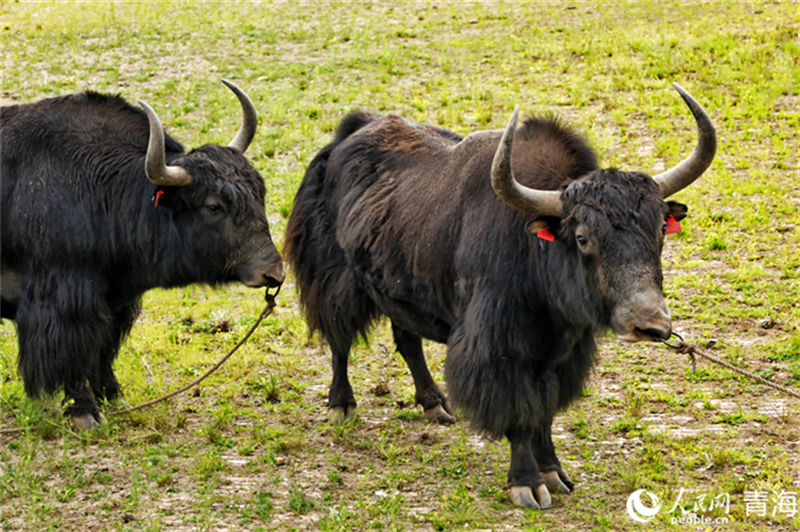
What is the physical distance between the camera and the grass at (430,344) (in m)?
4.40

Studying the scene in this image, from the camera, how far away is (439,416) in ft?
18.0

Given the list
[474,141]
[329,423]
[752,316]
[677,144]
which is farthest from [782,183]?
[329,423]

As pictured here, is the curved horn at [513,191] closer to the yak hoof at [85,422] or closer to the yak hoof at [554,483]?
the yak hoof at [554,483]

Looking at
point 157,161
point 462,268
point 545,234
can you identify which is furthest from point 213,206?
point 545,234

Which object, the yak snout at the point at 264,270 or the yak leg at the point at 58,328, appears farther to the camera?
the yak leg at the point at 58,328

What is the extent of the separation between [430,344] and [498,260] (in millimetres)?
2737

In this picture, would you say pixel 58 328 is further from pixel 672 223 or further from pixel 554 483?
pixel 672 223

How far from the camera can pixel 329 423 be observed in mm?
5465

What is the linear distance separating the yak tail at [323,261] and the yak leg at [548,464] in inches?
59.8

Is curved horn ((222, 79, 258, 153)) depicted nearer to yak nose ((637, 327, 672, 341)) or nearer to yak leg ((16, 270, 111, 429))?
yak leg ((16, 270, 111, 429))

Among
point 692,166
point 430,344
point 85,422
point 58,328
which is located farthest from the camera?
point 430,344

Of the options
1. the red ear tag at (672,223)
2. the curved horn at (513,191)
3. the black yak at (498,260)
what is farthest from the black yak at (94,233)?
the red ear tag at (672,223)

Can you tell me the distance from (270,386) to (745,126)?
719cm

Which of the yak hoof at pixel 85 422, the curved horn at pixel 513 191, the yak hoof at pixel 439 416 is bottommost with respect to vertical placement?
the yak hoof at pixel 85 422
